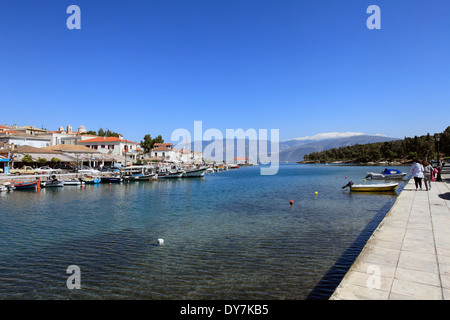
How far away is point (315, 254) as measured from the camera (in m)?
10.6

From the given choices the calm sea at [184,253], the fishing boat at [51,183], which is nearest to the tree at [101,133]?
the fishing boat at [51,183]

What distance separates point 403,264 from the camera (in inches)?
257

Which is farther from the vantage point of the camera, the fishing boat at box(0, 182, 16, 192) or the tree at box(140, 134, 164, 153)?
the tree at box(140, 134, 164, 153)

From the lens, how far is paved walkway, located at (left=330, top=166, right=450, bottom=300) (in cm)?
519

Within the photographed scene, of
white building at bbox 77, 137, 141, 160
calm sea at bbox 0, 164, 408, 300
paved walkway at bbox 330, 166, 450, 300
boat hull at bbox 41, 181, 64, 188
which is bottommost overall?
calm sea at bbox 0, 164, 408, 300

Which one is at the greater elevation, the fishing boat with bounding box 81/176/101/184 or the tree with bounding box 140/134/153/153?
the tree with bounding box 140/134/153/153

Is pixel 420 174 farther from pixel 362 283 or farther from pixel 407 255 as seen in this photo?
pixel 362 283

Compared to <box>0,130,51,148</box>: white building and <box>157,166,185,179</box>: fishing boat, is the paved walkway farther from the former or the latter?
<box>0,130,51,148</box>: white building

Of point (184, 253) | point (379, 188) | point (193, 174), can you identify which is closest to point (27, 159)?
point (193, 174)

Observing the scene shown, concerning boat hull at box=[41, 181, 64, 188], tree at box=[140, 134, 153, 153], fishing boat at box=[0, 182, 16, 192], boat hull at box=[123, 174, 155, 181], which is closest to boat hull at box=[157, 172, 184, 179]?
boat hull at box=[123, 174, 155, 181]

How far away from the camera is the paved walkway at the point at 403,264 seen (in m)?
5.19

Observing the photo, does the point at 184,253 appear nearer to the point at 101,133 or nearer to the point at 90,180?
the point at 90,180

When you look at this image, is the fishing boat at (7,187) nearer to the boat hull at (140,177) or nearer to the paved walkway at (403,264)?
the boat hull at (140,177)
